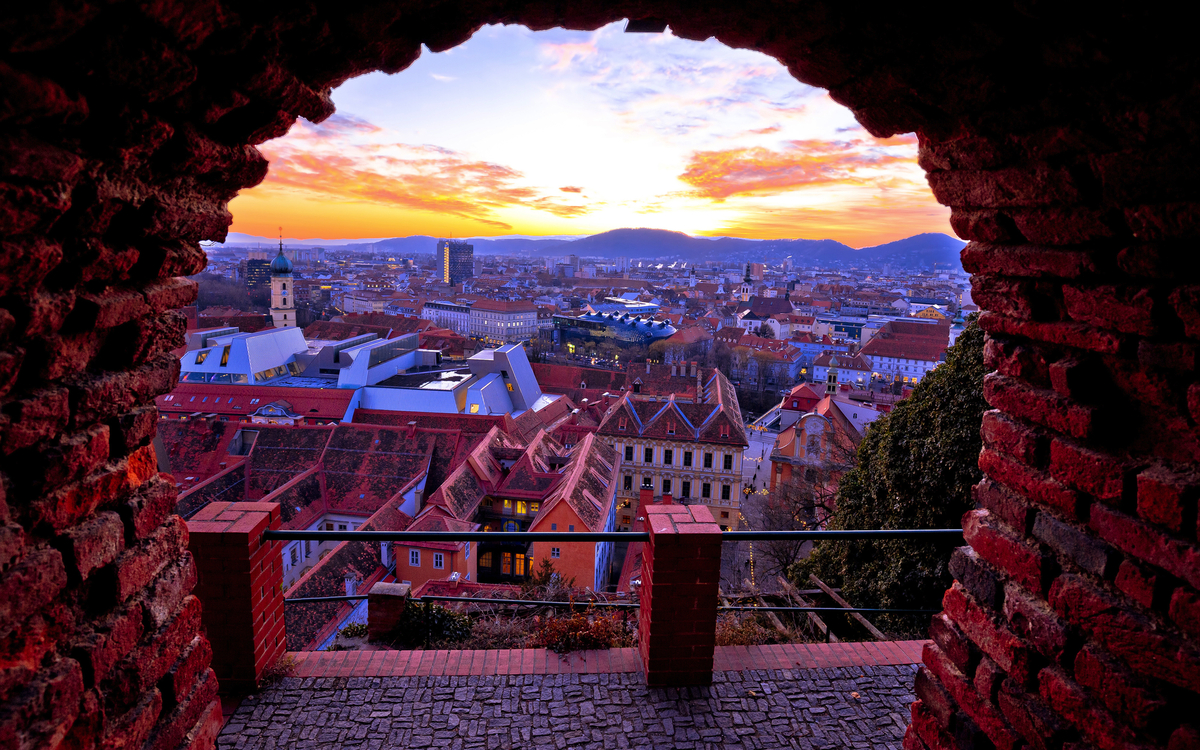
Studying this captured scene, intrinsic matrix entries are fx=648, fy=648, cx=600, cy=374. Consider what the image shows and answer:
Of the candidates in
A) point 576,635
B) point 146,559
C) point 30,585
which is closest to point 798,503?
point 576,635

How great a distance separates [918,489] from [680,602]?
20.1ft

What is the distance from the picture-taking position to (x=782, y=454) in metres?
28.9

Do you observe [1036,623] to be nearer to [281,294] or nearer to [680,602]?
[680,602]

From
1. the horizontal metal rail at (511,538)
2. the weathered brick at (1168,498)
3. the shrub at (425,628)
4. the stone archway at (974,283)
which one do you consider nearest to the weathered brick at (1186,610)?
the stone archway at (974,283)

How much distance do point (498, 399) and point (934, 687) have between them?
3248 centimetres

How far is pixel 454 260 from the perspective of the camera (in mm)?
181750

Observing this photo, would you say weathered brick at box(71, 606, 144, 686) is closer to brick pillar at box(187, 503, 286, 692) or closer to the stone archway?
the stone archway

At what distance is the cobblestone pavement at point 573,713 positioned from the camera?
333cm

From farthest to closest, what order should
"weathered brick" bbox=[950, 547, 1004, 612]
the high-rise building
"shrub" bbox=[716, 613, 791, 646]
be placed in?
the high-rise building
"shrub" bbox=[716, 613, 791, 646]
"weathered brick" bbox=[950, 547, 1004, 612]

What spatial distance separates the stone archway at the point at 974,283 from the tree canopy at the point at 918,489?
5877mm

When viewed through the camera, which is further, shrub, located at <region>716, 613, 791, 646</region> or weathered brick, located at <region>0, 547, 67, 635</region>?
shrub, located at <region>716, 613, 791, 646</region>

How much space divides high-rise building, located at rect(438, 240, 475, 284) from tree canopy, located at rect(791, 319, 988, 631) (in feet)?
547

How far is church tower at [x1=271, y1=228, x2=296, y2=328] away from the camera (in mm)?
52172

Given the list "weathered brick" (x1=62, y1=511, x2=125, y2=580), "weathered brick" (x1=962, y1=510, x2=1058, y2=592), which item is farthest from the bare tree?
"weathered brick" (x1=62, y1=511, x2=125, y2=580)
